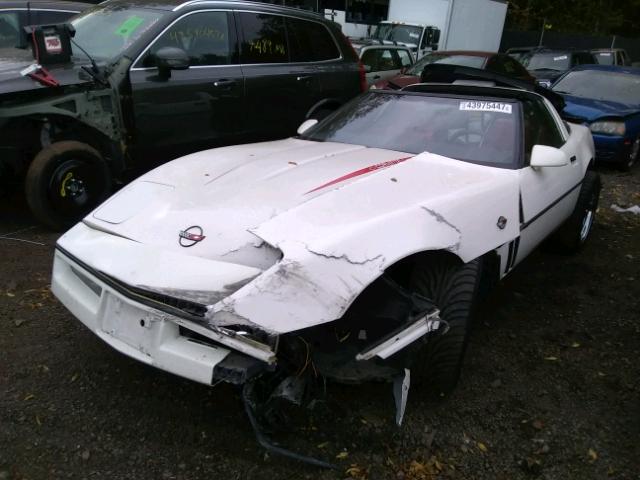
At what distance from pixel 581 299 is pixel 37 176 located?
4.15 m

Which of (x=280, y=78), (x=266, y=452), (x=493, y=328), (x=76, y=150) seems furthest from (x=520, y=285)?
(x=76, y=150)

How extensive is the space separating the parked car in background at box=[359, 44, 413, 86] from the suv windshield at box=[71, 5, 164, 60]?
548 centimetres

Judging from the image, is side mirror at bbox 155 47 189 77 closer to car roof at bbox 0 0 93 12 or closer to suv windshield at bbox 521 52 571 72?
car roof at bbox 0 0 93 12

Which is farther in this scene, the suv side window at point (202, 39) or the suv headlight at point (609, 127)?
the suv headlight at point (609, 127)

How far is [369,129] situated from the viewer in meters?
3.69

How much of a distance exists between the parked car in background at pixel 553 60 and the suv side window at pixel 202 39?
967 centimetres

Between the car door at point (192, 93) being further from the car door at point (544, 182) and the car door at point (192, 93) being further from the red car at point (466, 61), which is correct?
the red car at point (466, 61)

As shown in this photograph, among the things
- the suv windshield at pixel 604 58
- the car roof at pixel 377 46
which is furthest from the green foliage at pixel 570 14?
the car roof at pixel 377 46

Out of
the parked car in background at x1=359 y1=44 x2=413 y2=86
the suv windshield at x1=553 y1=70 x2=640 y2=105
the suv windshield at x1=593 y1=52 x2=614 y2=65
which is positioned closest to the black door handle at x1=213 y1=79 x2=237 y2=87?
the parked car in background at x1=359 y1=44 x2=413 y2=86

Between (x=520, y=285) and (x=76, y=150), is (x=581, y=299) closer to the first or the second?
(x=520, y=285)

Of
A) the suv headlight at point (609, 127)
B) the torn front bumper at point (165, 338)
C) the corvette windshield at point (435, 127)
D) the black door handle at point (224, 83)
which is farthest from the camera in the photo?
the suv headlight at point (609, 127)

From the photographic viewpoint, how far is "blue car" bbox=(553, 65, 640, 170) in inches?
292

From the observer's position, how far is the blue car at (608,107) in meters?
7.43

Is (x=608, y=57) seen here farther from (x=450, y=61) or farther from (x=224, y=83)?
(x=224, y=83)
